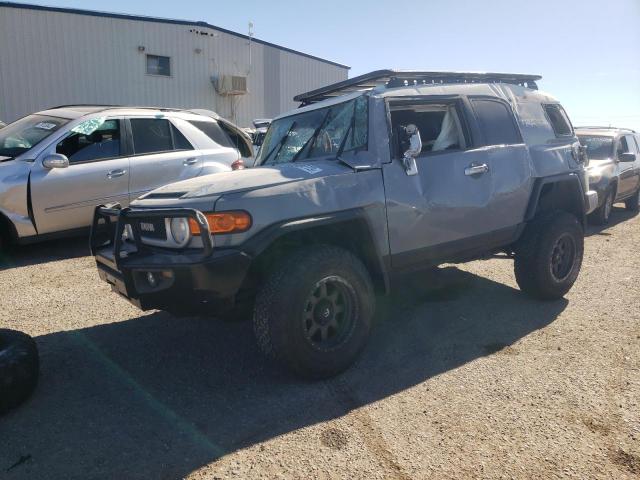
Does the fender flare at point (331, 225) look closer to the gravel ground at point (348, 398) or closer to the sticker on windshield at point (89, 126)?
the gravel ground at point (348, 398)

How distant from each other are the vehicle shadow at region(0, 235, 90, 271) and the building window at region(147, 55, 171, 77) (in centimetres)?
1312

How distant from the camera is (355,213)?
314 cm

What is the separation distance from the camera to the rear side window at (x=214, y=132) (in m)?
7.25

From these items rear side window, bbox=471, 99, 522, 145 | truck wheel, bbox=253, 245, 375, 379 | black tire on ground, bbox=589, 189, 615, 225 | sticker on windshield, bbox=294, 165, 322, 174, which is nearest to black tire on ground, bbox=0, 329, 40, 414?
truck wheel, bbox=253, 245, 375, 379

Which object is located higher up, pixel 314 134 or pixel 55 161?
pixel 314 134

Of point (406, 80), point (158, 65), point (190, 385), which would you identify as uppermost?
point (158, 65)

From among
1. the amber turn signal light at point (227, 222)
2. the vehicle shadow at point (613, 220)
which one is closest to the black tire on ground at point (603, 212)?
the vehicle shadow at point (613, 220)

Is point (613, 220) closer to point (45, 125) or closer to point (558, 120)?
point (558, 120)

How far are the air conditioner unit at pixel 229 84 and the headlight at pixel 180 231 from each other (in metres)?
17.9

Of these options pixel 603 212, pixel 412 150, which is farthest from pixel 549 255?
pixel 603 212

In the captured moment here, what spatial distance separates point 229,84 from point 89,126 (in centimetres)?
1430

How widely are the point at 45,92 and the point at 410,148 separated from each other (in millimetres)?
16360

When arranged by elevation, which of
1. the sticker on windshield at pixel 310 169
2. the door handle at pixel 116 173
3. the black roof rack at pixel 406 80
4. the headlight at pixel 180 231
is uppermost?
the black roof rack at pixel 406 80

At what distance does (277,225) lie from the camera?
2.86m
